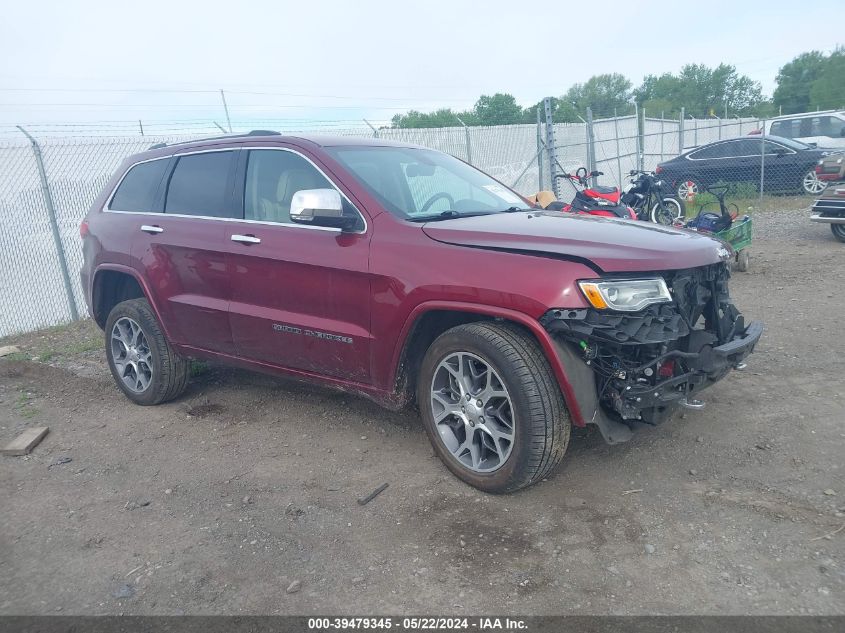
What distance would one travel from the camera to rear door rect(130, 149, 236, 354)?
456 centimetres

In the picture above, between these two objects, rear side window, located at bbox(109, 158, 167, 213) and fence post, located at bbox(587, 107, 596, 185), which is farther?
fence post, located at bbox(587, 107, 596, 185)

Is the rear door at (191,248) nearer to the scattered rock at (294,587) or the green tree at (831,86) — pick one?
the scattered rock at (294,587)

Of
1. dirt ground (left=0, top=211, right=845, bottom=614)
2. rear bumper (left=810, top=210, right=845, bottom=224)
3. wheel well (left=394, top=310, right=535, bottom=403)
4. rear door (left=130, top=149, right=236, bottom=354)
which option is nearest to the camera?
dirt ground (left=0, top=211, right=845, bottom=614)

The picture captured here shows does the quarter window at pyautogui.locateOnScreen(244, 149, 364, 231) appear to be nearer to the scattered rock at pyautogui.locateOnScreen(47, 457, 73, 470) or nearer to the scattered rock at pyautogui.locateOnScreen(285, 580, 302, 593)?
the scattered rock at pyautogui.locateOnScreen(47, 457, 73, 470)

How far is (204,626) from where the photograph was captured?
2.70 m

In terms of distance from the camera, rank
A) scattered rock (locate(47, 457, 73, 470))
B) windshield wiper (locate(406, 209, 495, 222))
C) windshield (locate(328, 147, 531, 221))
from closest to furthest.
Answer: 1. windshield wiper (locate(406, 209, 495, 222))
2. windshield (locate(328, 147, 531, 221))
3. scattered rock (locate(47, 457, 73, 470))

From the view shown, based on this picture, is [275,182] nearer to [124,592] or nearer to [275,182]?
[275,182]

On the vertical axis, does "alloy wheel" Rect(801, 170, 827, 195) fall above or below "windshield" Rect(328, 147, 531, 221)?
below

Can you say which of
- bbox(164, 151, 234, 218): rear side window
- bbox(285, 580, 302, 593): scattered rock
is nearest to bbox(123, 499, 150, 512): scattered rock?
bbox(285, 580, 302, 593): scattered rock

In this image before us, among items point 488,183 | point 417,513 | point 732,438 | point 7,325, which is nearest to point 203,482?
point 417,513

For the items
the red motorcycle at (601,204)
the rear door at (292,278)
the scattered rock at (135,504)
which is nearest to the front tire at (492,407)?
the rear door at (292,278)

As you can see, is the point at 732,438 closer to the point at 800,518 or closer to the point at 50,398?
the point at 800,518

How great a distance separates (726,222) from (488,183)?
4.66m

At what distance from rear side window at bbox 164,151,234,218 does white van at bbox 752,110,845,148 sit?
1663 cm
